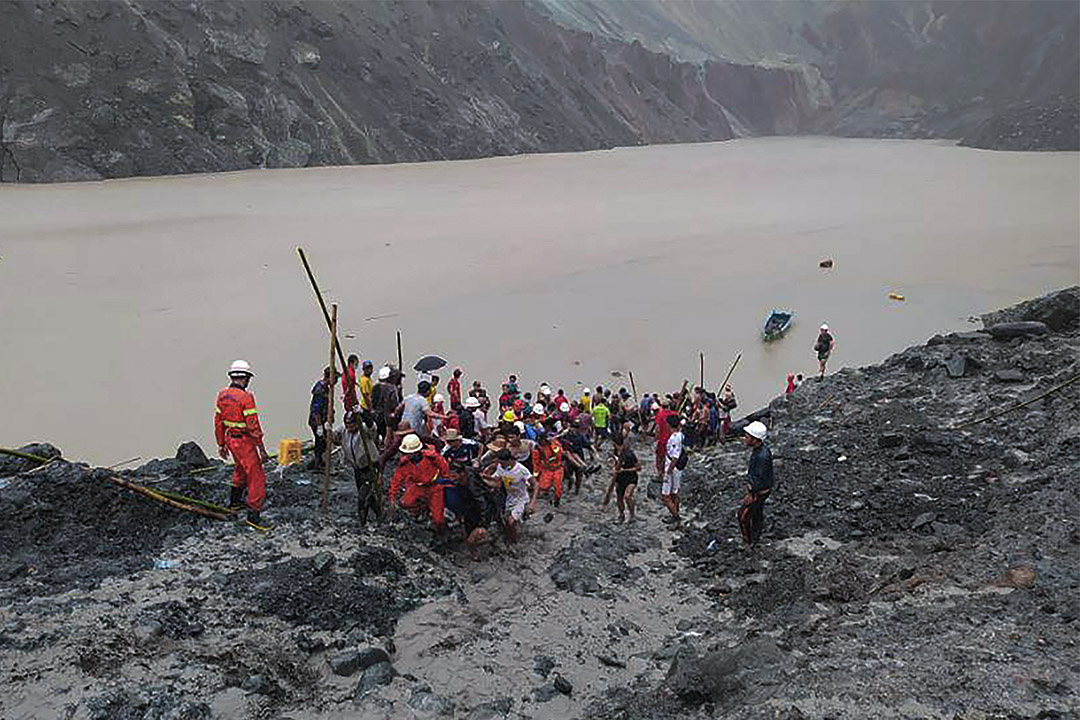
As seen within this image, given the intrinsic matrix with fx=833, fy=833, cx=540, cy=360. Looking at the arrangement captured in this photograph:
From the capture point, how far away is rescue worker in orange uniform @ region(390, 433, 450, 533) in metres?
7.43

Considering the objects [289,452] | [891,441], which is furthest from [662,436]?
[289,452]

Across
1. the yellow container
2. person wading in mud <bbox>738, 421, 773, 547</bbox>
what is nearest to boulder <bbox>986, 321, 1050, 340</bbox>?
person wading in mud <bbox>738, 421, 773, 547</bbox>

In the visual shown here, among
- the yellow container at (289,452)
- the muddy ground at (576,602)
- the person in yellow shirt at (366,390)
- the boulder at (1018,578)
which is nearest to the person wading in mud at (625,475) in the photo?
the muddy ground at (576,602)

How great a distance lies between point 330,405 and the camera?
8.05m

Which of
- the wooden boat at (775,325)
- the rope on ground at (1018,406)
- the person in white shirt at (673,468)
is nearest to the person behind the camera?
the person in white shirt at (673,468)

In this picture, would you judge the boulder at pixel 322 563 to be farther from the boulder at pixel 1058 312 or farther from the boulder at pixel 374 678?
the boulder at pixel 1058 312

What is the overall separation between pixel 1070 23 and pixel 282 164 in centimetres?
8669

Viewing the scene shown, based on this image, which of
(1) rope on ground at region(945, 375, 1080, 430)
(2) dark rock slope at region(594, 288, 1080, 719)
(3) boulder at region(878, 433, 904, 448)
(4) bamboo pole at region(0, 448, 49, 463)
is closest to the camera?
(2) dark rock slope at region(594, 288, 1080, 719)

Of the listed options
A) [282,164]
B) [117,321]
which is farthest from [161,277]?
[282,164]

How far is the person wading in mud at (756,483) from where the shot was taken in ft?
24.4

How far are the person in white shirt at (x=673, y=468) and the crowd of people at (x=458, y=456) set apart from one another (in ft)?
0.04

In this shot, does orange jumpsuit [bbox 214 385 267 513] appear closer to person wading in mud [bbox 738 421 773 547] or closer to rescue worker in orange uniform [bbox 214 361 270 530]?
rescue worker in orange uniform [bbox 214 361 270 530]

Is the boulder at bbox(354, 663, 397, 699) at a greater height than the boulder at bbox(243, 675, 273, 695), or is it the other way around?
the boulder at bbox(243, 675, 273, 695)

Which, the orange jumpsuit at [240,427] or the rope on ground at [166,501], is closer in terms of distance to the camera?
the orange jumpsuit at [240,427]
